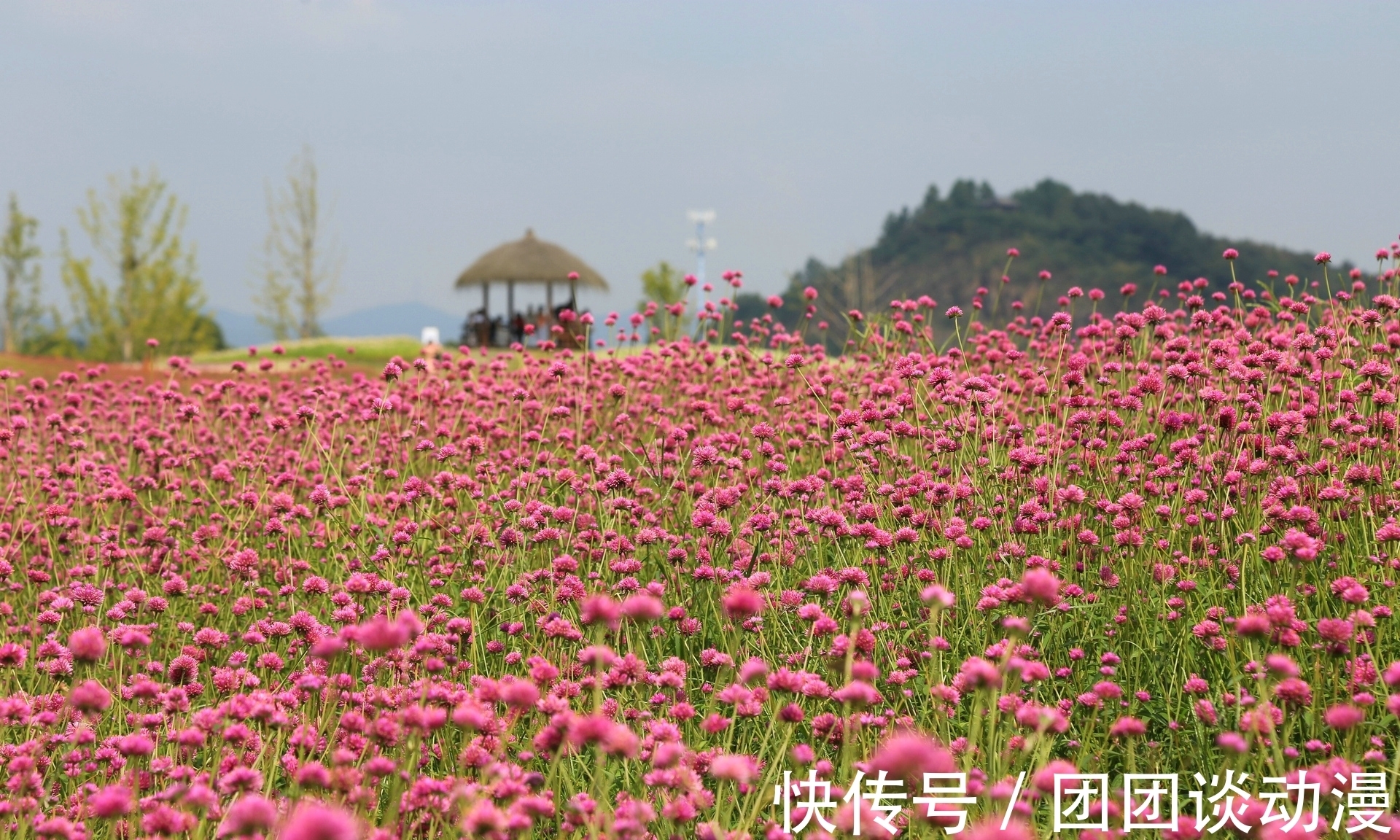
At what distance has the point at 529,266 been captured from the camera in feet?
105

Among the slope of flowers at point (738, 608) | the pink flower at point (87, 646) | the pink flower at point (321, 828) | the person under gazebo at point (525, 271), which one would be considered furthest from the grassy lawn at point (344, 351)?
the pink flower at point (321, 828)

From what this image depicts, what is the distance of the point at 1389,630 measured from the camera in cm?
349

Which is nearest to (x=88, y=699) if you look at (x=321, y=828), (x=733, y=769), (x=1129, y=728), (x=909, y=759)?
(x=321, y=828)

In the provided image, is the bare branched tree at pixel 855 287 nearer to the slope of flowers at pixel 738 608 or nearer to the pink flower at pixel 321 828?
the slope of flowers at pixel 738 608

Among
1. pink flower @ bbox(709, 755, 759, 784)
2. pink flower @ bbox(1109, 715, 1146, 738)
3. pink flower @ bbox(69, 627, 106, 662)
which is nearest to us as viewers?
pink flower @ bbox(709, 755, 759, 784)

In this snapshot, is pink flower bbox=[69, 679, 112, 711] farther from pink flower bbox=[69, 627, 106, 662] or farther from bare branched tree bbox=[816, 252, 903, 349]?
bare branched tree bbox=[816, 252, 903, 349]

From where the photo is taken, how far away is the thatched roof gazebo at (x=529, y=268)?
31703 mm

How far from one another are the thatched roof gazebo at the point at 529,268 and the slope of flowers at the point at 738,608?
25306 millimetres

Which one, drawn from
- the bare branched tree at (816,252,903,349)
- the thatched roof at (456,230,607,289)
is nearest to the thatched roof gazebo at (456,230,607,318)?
the thatched roof at (456,230,607,289)

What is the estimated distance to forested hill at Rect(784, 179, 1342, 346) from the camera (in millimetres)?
55750

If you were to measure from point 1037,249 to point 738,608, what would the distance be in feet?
198

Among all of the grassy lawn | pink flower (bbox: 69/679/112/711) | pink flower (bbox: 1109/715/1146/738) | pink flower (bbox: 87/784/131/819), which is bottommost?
pink flower (bbox: 87/784/131/819)

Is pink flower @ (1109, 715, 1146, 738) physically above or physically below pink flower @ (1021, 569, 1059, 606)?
below

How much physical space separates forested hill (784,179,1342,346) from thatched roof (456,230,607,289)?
21.3 metres
